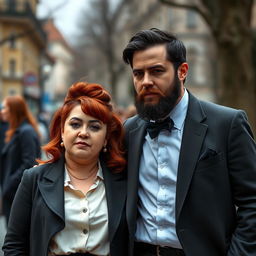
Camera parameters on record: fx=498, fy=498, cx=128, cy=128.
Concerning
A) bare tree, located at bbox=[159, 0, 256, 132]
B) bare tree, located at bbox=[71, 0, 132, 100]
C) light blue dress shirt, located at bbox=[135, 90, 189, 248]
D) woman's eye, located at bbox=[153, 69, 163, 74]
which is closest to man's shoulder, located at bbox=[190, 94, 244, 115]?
light blue dress shirt, located at bbox=[135, 90, 189, 248]

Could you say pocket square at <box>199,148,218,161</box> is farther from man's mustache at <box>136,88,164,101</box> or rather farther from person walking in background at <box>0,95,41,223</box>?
person walking in background at <box>0,95,41,223</box>

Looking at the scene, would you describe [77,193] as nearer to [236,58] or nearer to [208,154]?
[208,154]

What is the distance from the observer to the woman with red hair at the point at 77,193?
3.03 metres

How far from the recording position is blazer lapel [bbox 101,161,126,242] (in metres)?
3.06

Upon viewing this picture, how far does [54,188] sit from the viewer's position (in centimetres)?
309

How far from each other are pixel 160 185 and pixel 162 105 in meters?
0.48

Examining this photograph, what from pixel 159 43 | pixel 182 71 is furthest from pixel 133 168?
pixel 159 43

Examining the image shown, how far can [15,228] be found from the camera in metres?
3.06

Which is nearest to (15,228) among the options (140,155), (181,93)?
(140,155)

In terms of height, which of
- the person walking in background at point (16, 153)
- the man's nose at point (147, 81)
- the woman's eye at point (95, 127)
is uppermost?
the man's nose at point (147, 81)

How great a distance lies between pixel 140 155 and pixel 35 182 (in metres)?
0.68

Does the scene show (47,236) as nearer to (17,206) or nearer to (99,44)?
(17,206)

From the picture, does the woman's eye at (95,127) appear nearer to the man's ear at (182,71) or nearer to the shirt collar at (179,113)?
the shirt collar at (179,113)

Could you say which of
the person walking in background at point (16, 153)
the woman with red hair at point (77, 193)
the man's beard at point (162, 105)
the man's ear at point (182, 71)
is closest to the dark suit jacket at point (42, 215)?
the woman with red hair at point (77, 193)
